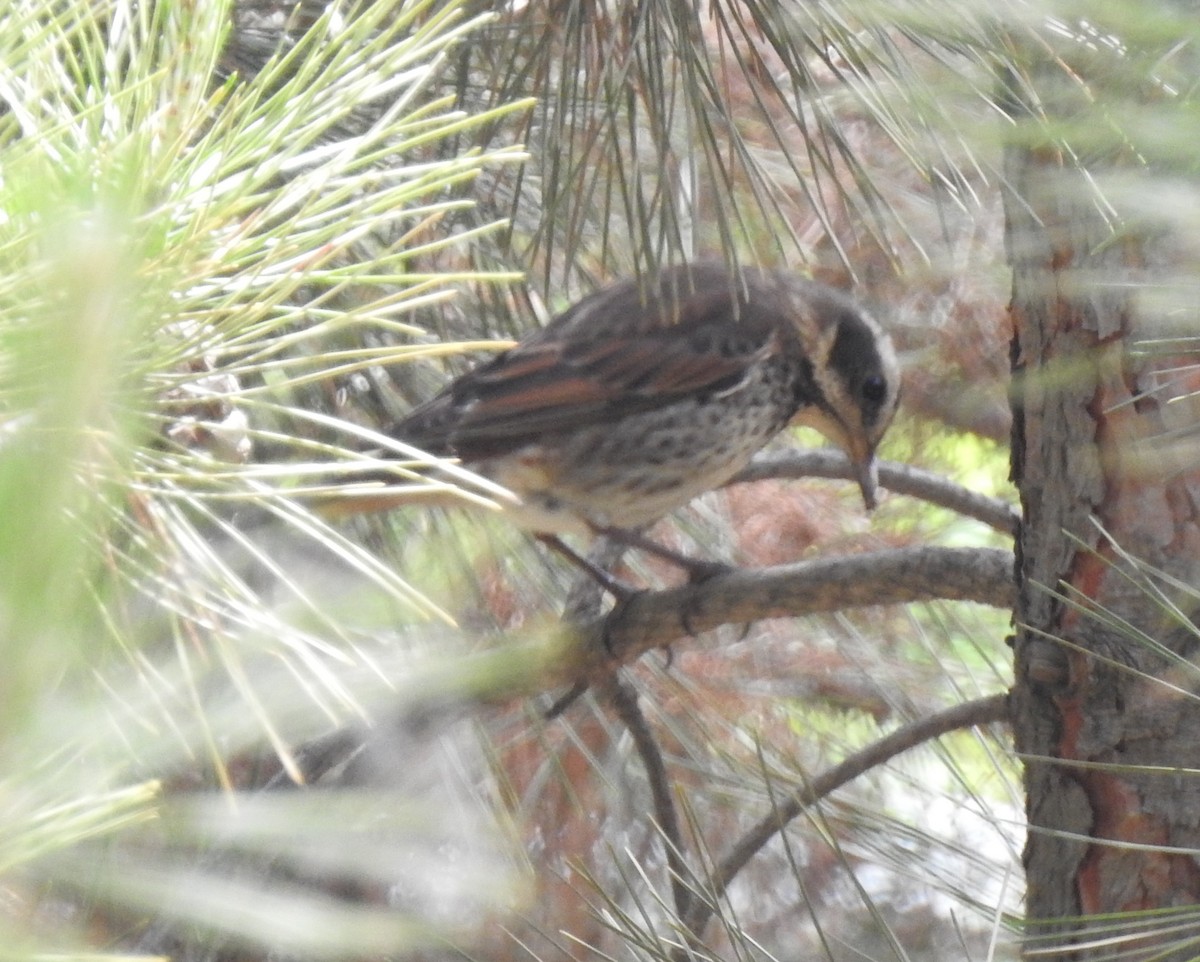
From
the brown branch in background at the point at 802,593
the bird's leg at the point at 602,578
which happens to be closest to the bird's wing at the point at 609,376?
the bird's leg at the point at 602,578

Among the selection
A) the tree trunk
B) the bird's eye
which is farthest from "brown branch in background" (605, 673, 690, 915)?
the bird's eye

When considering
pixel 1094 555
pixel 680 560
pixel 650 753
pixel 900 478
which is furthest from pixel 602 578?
pixel 1094 555

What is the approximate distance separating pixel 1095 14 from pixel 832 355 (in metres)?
2.14

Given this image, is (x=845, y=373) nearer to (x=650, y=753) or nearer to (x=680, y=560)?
(x=680, y=560)

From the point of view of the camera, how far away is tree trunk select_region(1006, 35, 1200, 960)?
2.18 meters

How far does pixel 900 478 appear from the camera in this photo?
311 cm

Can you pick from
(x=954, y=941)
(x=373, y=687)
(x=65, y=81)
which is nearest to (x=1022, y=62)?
(x=65, y=81)

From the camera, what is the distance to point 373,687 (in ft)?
Answer: 8.98

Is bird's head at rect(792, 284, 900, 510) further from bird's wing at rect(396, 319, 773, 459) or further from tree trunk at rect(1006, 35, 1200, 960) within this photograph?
tree trunk at rect(1006, 35, 1200, 960)

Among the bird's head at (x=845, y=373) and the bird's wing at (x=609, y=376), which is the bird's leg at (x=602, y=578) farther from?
the bird's head at (x=845, y=373)

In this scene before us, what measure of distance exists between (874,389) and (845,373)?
125 mm

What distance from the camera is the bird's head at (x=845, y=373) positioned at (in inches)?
138

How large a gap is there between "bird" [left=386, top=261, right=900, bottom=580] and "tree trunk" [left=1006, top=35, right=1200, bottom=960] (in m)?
1.12

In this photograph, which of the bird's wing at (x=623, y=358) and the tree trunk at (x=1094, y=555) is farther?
the bird's wing at (x=623, y=358)
